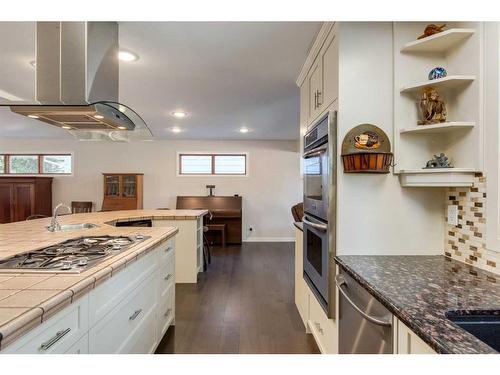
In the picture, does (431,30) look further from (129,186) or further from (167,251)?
(129,186)

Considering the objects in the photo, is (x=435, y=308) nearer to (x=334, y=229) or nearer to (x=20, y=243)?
(x=334, y=229)

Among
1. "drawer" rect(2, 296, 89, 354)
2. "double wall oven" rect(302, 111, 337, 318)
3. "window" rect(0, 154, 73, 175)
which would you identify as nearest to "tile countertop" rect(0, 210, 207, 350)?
"drawer" rect(2, 296, 89, 354)

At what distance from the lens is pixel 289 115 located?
14.1ft

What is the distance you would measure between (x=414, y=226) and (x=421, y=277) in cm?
46

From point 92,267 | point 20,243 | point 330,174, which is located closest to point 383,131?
point 330,174

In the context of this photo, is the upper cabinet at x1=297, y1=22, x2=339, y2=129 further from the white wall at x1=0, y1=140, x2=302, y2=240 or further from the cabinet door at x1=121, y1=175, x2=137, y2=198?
the cabinet door at x1=121, y1=175, x2=137, y2=198

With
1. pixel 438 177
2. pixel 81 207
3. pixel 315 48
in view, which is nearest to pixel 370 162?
pixel 438 177

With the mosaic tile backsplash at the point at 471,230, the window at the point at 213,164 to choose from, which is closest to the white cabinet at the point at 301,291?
Result: the mosaic tile backsplash at the point at 471,230

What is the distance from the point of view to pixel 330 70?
5.97 feet

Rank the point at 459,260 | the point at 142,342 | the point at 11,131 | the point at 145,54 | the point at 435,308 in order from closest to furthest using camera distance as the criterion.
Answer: the point at 435,308, the point at 459,260, the point at 142,342, the point at 145,54, the point at 11,131

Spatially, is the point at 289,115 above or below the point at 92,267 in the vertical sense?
above

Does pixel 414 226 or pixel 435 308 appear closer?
pixel 435 308

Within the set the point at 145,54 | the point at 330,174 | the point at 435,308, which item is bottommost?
the point at 435,308

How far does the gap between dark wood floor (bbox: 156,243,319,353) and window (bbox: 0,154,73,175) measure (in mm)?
4702
